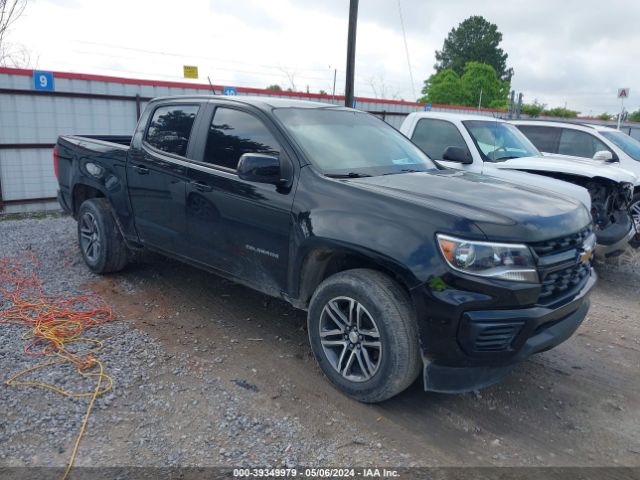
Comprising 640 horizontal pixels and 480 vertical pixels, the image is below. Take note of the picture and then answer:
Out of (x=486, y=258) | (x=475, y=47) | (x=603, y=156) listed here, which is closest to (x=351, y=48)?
(x=603, y=156)

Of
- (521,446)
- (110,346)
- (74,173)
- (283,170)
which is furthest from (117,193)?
(521,446)

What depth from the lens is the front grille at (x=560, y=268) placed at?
9.97 ft

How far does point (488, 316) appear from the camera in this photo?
2.89m

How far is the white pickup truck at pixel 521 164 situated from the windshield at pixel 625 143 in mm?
2195

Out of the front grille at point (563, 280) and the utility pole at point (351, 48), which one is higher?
the utility pole at point (351, 48)

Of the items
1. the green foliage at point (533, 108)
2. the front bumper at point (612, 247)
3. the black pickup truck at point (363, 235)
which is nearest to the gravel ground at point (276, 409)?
the black pickup truck at point (363, 235)

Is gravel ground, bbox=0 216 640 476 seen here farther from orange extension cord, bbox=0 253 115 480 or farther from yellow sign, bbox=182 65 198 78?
yellow sign, bbox=182 65 198 78

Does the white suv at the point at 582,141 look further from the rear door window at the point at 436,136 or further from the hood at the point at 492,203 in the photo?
the hood at the point at 492,203

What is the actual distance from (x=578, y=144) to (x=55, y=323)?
8.60 meters

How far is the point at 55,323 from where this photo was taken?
4387mm

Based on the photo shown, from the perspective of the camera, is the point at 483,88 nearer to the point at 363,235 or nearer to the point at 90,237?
the point at 90,237

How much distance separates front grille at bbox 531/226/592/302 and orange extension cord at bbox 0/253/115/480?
2.78 meters

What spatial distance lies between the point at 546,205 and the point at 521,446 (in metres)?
1.49

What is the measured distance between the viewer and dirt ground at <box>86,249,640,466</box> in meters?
3.04
